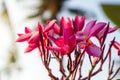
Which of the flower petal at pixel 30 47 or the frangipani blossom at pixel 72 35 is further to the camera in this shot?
the flower petal at pixel 30 47

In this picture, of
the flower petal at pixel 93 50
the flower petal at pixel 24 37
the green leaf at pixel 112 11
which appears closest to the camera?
the green leaf at pixel 112 11

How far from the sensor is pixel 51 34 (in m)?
1.36

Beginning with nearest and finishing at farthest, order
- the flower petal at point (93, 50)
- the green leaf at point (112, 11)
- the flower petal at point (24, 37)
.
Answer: the green leaf at point (112, 11)
the flower petal at point (93, 50)
the flower petal at point (24, 37)

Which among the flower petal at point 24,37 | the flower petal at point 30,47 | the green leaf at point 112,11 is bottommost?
the flower petal at point 30,47

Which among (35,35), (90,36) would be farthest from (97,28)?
(35,35)

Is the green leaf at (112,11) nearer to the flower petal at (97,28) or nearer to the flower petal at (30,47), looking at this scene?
the flower petal at (97,28)

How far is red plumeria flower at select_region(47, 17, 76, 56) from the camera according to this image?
4.25 feet

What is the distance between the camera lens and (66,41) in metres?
1.31

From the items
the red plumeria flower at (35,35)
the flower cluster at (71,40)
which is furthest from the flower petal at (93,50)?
the red plumeria flower at (35,35)

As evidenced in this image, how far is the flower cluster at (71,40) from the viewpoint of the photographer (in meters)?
1.30

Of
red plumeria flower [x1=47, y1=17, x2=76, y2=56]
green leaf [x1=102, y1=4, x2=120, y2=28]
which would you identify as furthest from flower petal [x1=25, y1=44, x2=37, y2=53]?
green leaf [x1=102, y1=4, x2=120, y2=28]

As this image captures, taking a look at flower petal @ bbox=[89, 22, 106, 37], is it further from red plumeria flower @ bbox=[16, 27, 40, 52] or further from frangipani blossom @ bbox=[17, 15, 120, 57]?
red plumeria flower @ bbox=[16, 27, 40, 52]

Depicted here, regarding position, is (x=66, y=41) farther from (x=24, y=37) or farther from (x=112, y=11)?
(x=112, y=11)

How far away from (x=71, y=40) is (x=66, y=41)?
0.02 meters
